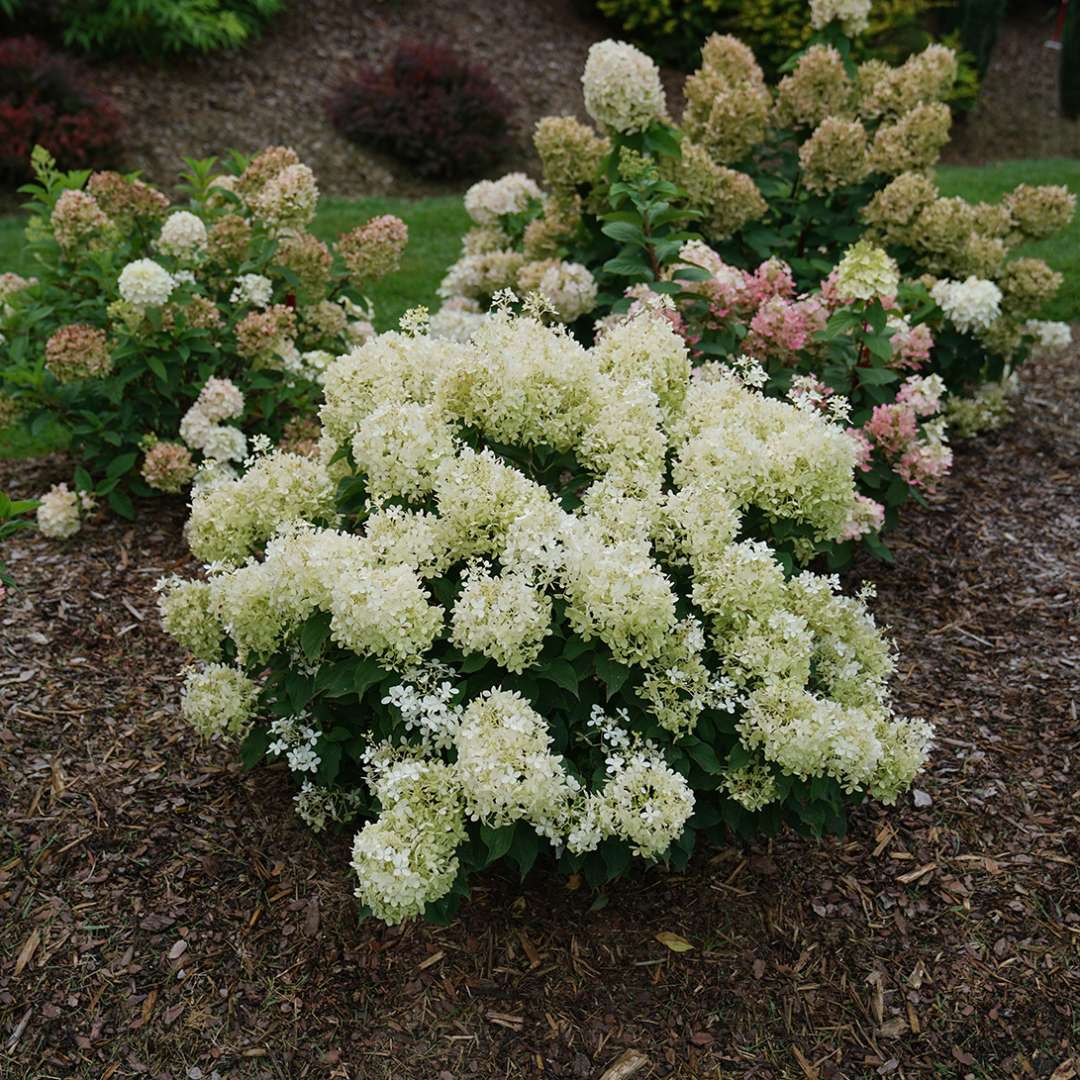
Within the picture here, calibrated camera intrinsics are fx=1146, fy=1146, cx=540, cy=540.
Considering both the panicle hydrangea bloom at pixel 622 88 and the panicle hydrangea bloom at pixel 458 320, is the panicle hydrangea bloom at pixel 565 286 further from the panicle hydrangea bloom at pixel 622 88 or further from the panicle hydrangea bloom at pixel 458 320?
the panicle hydrangea bloom at pixel 622 88

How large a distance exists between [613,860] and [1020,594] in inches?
96.1

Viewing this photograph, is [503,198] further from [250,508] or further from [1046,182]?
[1046,182]

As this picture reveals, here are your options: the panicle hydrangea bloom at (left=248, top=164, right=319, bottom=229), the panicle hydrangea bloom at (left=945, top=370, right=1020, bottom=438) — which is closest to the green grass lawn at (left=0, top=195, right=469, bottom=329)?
the panicle hydrangea bloom at (left=248, top=164, right=319, bottom=229)

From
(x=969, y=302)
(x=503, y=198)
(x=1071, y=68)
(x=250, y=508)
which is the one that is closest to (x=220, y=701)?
(x=250, y=508)

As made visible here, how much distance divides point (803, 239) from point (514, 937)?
12.0 feet

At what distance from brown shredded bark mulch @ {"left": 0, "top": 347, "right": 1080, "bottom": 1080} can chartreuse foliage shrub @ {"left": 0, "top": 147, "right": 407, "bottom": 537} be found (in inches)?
44.0

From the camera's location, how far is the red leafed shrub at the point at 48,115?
9.40 m

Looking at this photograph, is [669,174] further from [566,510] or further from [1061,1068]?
[1061,1068]

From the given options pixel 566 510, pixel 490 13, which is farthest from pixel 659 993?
pixel 490 13

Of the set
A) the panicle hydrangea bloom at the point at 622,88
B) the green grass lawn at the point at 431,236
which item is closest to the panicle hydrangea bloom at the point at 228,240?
the green grass lawn at the point at 431,236

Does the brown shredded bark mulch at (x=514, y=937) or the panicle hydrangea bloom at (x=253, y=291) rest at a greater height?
the panicle hydrangea bloom at (x=253, y=291)

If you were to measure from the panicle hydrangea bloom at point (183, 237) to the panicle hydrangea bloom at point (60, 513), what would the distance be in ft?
3.56

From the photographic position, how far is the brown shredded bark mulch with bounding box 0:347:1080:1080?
113 inches

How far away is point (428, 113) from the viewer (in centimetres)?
1089
